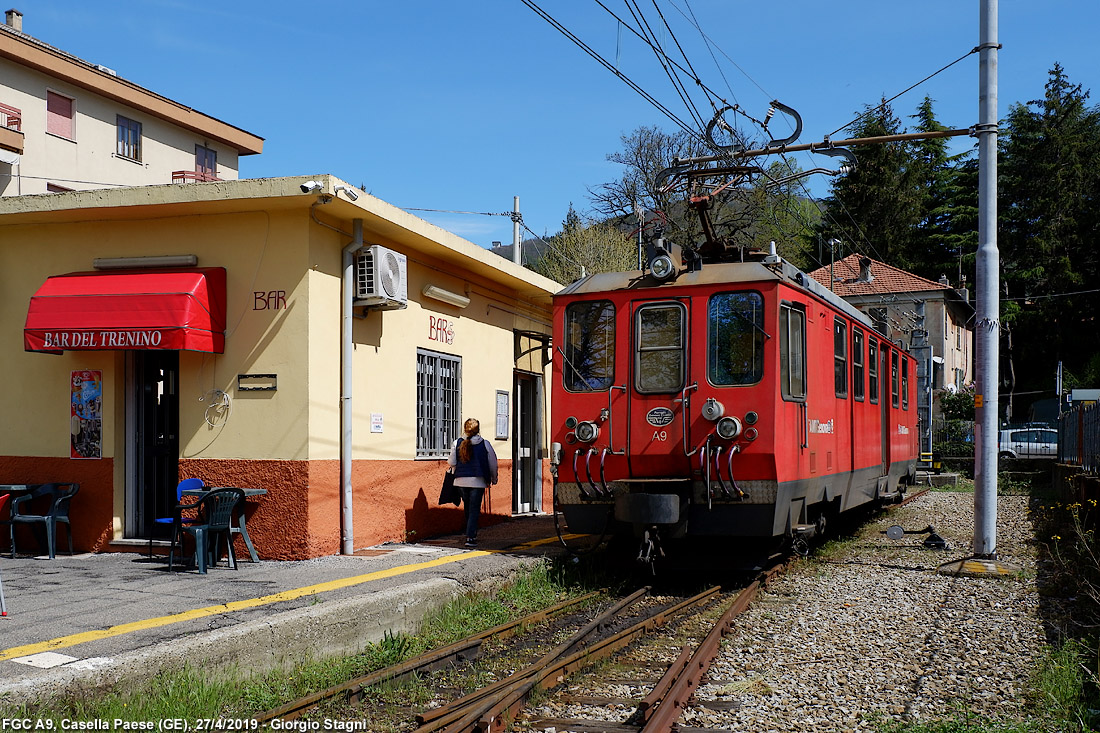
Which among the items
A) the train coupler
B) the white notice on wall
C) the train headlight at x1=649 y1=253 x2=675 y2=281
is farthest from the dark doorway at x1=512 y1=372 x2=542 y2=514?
the train coupler

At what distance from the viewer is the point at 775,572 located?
10.4 metres

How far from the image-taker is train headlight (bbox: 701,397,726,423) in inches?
353

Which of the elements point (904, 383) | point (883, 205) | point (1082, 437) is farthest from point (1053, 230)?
point (904, 383)

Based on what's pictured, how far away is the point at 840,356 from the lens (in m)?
11.2

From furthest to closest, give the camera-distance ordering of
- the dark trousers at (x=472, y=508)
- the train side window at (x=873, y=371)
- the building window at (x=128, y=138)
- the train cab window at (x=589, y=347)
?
→ the building window at (x=128, y=138) → the train side window at (x=873, y=371) → the dark trousers at (x=472, y=508) → the train cab window at (x=589, y=347)

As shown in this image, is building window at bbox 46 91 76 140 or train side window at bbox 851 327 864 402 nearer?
train side window at bbox 851 327 864 402

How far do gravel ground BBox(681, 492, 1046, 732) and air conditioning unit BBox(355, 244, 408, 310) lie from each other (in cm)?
507

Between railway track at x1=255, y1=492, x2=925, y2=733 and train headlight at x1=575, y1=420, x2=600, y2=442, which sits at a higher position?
train headlight at x1=575, y1=420, x2=600, y2=442

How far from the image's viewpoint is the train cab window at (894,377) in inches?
582

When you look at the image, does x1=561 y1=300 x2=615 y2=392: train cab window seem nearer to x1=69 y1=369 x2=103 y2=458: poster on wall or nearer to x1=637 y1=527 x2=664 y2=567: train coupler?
x1=637 y1=527 x2=664 y2=567: train coupler

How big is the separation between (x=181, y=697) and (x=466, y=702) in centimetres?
157

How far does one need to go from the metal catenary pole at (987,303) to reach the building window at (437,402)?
6.53 m

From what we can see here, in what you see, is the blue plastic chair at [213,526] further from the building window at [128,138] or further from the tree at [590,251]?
the tree at [590,251]

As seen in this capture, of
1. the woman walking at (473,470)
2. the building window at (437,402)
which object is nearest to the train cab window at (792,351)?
the woman walking at (473,470)
